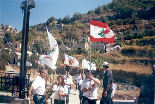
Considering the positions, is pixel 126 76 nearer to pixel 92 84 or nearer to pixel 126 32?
pixel 92 84

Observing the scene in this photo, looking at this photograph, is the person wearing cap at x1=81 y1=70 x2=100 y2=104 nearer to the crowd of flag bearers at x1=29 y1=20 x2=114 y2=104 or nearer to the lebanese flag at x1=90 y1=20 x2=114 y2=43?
the crowd of flag bearers at x1=29 y1=20 x2=114 y2=104

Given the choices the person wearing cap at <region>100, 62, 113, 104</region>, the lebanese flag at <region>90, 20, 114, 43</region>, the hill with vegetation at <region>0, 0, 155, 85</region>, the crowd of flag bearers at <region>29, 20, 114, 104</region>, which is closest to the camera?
the person wearing cap at <region>100, 62, 113, 104</region>

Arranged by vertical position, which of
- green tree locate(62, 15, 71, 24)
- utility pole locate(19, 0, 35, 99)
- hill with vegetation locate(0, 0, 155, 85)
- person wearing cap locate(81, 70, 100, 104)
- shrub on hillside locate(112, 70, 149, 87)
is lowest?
shrub on hillside locate(112, 70, 149, 87)

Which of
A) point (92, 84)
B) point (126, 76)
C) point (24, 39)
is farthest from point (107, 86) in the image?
point (126, 76)

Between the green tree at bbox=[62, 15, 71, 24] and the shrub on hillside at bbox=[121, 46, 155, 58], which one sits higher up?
the green tree at bbox=[62, 15, 71, 24]

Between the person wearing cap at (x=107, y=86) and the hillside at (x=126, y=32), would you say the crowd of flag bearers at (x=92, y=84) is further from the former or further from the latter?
the hillside at (x=126, y=32)

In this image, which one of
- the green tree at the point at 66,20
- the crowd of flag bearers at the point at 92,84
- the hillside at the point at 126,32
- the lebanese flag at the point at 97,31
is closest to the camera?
the crowd of flag bearers at the point at 92,84

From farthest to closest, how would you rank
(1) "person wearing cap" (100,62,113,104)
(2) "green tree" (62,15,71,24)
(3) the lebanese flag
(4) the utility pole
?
1. (2) "green tree" (62,15,71,24)
2. (4) the utility pole
3. (3) the lebanese flag
4. (1) "person wearing cap" (100,62,113,104)

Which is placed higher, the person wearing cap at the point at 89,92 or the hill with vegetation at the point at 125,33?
the hill with vegetation at the point at 125,33

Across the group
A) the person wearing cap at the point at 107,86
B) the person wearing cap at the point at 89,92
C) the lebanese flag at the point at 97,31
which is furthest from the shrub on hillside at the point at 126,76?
the person wearing cap at the point at 89,92

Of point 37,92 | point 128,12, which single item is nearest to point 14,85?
point 37,92

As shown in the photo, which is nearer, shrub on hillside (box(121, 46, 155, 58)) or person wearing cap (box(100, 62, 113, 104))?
person wearing cap (box(100, 62, 113, 104))

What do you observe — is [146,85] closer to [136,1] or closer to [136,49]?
[136,49]

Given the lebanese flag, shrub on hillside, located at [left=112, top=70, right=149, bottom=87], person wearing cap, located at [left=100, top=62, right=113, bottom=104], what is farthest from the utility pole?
shrub on hillside, located at [left=112, top=70, right=149, bottom=87]
